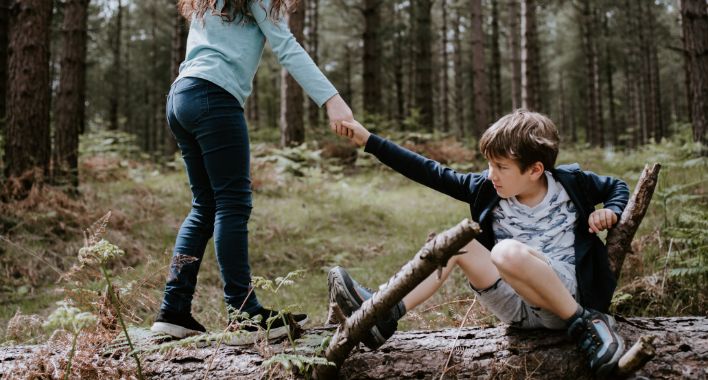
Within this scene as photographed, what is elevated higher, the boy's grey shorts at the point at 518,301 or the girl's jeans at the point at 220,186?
the girl's jeans at the point at 220,186

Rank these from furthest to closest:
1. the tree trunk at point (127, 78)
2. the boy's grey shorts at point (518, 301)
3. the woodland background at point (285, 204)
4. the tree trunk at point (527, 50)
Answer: the tree trunk at point (127, 78), the tree trunk at point (527, 50), the woodland background at point (285, 204), the boy's grey shorts at point (518, 301)

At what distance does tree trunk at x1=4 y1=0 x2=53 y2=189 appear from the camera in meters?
5.92

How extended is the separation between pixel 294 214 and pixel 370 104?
792 cm

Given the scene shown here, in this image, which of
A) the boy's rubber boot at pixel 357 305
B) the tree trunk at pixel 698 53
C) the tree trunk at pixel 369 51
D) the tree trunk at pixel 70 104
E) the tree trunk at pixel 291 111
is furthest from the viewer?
the tree trunk at pixel 369 51

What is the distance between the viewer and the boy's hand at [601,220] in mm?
2496

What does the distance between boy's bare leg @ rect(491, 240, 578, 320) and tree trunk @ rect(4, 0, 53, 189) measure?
218 inches

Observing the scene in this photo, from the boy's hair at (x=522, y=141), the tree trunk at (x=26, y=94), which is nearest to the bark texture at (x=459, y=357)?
the boy's hair at (x=522, y=141)

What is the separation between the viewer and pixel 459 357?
2.34 metres

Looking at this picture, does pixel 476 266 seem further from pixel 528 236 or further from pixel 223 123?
pixel 223 123

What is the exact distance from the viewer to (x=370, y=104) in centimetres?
1438

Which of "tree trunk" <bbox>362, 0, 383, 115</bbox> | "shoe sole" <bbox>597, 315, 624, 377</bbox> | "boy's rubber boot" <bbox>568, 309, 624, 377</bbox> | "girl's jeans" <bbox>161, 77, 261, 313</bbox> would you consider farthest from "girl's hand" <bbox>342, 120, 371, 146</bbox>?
"tree trunk" <bbox>362, 0, 383, 115</bbox>

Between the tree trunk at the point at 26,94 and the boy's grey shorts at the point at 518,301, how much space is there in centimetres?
540

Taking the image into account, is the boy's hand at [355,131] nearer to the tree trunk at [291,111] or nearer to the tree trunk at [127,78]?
the tree trunk at [291,111]

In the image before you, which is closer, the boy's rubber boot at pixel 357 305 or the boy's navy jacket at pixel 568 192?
the boy's rubber boot at pixel 357 305
